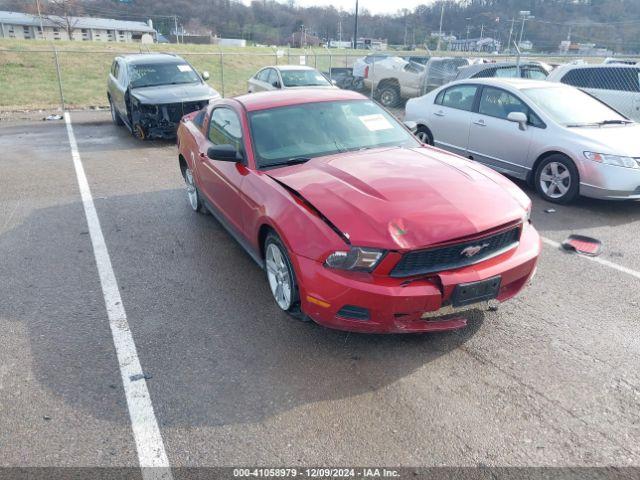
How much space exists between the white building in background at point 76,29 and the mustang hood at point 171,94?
71731 mm

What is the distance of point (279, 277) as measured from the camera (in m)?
3.64

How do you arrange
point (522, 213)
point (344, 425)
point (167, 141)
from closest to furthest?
1. point (344, 425)
2. point (522, 213)
3. point (167, 141)

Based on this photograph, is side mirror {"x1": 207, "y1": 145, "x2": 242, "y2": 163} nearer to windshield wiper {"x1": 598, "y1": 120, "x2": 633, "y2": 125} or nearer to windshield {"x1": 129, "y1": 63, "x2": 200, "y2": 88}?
windshield wiper {"x1": 598, "y1": 120, "x2": 633, "y2": 125}

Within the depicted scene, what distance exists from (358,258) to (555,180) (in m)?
4.64

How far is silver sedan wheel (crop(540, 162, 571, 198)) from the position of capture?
627cm

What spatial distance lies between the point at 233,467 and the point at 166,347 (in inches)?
48.8

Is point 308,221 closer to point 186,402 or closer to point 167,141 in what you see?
point 186,402

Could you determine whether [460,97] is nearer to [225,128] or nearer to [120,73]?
[225,128]

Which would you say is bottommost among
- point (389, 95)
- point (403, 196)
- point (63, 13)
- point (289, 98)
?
point (389, 95)

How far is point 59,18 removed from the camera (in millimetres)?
70875

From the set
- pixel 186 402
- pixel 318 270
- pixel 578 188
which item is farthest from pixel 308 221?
pixel 578 188

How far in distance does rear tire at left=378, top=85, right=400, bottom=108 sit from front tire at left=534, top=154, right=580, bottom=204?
1046 centimetres

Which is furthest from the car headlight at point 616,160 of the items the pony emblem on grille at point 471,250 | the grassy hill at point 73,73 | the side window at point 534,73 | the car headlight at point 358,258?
the grassy hill at point 73,73

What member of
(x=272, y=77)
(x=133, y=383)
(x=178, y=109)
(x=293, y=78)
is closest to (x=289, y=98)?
(x=133, y=383)
